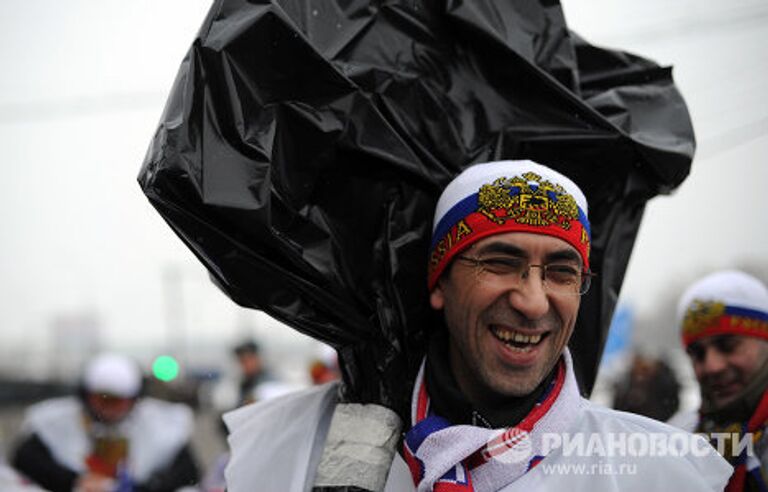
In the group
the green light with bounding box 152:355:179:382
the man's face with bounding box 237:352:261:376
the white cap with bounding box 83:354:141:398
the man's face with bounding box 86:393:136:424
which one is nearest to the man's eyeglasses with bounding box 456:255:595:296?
the man's face with bounding box 86:393:136:424

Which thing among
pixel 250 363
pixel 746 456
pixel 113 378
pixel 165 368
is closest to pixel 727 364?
pixel 746 456

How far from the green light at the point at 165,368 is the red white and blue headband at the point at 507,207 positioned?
7615mm

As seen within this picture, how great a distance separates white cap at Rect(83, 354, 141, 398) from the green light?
96.8 inches

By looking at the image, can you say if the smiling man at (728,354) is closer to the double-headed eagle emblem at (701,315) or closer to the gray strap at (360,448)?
the double-headed eagle emblem at (701,315)

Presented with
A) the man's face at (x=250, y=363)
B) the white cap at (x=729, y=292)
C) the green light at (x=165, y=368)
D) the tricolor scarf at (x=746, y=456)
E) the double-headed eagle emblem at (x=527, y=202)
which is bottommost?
the green light at (x=165, y=368)

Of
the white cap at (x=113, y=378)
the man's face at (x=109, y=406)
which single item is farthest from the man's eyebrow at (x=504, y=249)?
the white cap at (x=113, y=378)

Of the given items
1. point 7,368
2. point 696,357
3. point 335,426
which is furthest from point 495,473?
Result: point 7,368

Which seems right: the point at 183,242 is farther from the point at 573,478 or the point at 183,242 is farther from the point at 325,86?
the point at 573,478

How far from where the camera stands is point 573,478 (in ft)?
7.86

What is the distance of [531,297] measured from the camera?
2508 millimetres

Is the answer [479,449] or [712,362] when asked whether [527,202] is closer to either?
[479,449]

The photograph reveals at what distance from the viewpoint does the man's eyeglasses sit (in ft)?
8.38

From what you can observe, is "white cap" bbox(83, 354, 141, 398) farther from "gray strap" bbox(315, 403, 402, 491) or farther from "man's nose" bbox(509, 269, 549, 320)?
"man's nose" bbox(509, 269, 549, 320)

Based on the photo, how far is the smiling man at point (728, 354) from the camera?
10.6 ft
